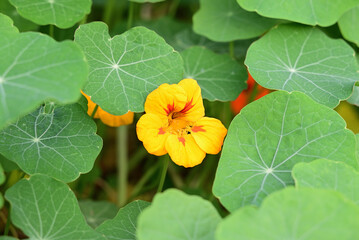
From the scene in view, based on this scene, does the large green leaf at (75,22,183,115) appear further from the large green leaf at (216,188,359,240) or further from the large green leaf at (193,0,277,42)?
the large green leaf at (216,188,359,240)

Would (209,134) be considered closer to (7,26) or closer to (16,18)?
(7,26)

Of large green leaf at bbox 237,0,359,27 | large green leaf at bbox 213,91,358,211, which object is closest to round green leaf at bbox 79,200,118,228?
large green leaf at bbox 213,91,358,211

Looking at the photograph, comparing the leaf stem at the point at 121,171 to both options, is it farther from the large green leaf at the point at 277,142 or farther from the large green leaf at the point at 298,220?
the large green leaf at the point at 298,220

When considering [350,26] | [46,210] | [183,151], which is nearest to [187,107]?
[183,151]

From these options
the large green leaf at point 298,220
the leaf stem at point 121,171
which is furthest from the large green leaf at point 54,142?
the leaf stem at point 121,171

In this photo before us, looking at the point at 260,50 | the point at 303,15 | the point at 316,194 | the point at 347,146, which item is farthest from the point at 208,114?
the point at 316,194

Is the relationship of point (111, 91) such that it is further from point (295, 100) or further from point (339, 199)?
point (339, 199)
